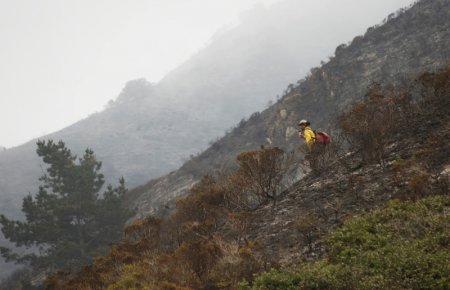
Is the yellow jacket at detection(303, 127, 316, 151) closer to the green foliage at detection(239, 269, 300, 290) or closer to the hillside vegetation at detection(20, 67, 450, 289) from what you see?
the hillside vegetation at detection(20, 67, 450, 289)

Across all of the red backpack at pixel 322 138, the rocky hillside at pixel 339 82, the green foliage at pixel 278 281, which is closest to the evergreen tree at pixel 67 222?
the rocky hillside at pixel 339 82

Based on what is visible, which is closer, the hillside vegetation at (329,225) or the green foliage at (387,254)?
the green foliage at (387,254)

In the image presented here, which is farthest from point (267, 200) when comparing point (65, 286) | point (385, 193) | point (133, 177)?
point (133, 177)

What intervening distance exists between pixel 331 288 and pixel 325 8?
164 m

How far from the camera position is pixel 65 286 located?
34.8 feet

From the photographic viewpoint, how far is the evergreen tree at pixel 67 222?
26.8 metres

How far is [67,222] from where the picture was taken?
95.7 feet

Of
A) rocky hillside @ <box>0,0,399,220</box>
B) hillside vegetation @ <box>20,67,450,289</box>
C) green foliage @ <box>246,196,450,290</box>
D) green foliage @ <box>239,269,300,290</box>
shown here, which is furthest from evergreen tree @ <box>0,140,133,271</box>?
rocky hillside @ <box>0,0,399,220</box>

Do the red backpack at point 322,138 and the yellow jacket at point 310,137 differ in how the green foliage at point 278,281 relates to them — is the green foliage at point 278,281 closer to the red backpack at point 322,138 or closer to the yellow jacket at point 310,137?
the yellow jacket at point 310,137

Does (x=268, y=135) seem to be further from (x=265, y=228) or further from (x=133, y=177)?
(x=133, y=177)

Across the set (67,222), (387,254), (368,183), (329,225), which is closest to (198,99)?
(67,222)

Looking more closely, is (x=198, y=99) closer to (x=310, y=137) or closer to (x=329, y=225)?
(x=310, y=137)

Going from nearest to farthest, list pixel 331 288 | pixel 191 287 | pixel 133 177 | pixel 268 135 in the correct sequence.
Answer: pixel 331 288 → pixel 191 287 → pixel 268 135 → pixel 133 177

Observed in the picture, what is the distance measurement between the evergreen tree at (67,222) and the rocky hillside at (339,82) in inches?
164
